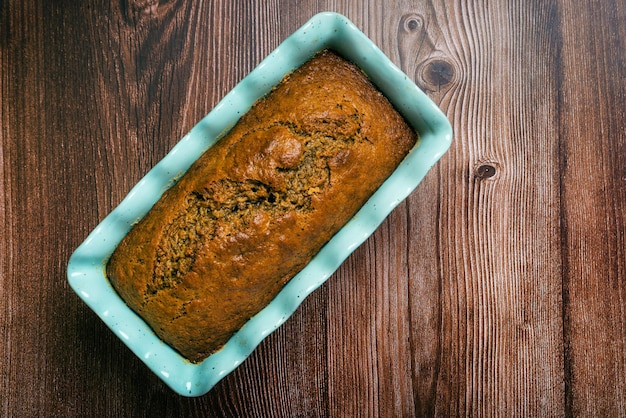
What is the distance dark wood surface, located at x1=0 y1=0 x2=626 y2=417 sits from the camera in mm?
1323

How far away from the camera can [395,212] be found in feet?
4.39

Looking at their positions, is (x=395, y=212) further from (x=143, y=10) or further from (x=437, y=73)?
(x=143, y=10)

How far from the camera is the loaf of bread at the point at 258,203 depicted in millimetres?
1039

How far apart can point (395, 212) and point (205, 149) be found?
0.57m

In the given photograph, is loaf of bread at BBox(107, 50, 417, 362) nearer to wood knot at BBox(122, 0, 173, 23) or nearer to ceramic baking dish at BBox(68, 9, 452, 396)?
ceramic baking dish at BBox(68, 9, 452, 396)

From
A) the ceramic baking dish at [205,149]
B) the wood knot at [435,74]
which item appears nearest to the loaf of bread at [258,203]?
the ceramic baking dish at [205,149]

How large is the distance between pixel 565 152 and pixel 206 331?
3.69 feet

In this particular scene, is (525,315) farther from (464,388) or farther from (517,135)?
(517,135)

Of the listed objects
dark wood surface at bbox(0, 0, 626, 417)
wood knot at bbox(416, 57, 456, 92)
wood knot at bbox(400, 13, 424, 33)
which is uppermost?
wood knot at bbox(400, 13, 424, 33)

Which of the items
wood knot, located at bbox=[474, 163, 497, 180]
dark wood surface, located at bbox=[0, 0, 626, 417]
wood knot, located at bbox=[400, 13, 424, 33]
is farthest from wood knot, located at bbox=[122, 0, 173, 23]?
wood knot, located at bbox=[474, 163, 497, 180]

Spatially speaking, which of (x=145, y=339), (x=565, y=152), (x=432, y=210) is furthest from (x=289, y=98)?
(x=565, y=152)

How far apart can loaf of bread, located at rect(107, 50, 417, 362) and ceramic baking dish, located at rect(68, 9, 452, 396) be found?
24 millimetres

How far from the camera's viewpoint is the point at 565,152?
1357mm

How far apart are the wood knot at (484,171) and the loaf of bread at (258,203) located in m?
0.34
